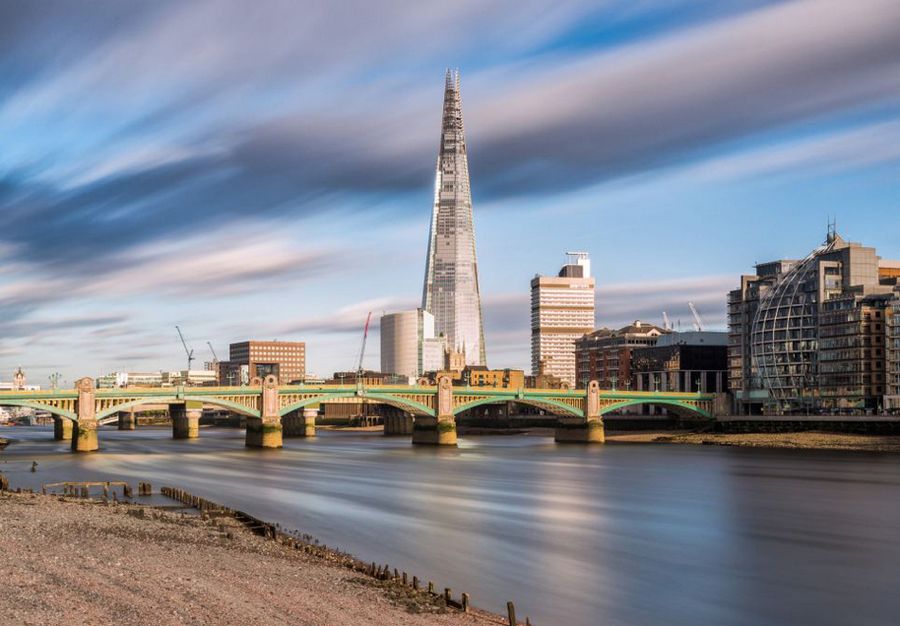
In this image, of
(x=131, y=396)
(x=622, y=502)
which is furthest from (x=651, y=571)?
(x=131, y=396)

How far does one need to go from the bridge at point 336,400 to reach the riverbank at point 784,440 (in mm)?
7051

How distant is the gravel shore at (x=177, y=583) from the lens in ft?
106

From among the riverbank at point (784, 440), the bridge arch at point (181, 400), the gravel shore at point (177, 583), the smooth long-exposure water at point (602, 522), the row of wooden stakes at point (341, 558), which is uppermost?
the bridge arch at point (181, 400)

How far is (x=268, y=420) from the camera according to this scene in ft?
494

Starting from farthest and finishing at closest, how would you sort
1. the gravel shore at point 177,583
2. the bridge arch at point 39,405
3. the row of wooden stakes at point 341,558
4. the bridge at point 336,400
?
the bridge at point 336,400
the bridge arch at point 39,405
the row of wooden stakes at point 341,558
the gravel shore at point 177,583

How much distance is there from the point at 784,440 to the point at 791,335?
3488 centimetres

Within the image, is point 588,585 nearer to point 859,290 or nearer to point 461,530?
point 461,530

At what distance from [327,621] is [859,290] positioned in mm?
160000

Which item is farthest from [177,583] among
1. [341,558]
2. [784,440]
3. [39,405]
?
[784,440]

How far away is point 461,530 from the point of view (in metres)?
63.7

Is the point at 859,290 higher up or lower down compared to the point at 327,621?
higher up

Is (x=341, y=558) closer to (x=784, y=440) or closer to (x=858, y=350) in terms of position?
(x=784, y=440)

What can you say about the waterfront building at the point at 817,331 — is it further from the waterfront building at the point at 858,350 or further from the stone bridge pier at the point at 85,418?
the stone bridge pier at the point at 85,418

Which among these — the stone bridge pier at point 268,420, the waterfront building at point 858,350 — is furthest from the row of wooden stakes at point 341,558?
the waterfront building at point 858,350
